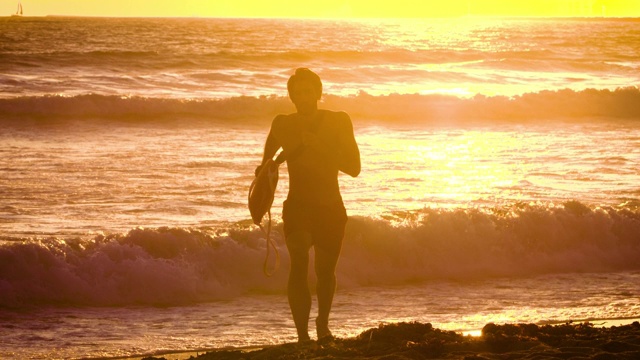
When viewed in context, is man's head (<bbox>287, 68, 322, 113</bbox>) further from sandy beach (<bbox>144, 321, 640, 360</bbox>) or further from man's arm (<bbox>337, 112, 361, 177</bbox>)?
sandy beach (<bbox>144, 321, 640, 360</bbox>)

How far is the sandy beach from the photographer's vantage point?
5.66 meters

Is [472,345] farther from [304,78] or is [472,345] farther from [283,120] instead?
[304,78]

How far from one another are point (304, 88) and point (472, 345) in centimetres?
177

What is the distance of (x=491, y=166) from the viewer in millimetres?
16359

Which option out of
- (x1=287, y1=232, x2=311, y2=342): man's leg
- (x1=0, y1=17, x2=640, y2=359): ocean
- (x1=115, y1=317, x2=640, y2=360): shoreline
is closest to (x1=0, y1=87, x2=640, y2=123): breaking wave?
(x1=0, y1=17, x2=640, y2=359): ocean

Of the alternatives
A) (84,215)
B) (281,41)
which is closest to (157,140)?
(84,215)

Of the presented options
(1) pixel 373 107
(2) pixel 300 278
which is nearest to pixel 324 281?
(2) pixel 300 278

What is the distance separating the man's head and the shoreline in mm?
1402

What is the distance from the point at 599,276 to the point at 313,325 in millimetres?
3408

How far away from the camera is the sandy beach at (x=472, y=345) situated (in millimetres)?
5660

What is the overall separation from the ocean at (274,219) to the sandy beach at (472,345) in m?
1.29

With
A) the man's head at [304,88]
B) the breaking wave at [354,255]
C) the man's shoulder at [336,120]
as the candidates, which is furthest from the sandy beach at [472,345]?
the breaking wave at [354,255]

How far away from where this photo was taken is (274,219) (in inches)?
428

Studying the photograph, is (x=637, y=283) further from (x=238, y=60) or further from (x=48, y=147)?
(x=238, y=60)
